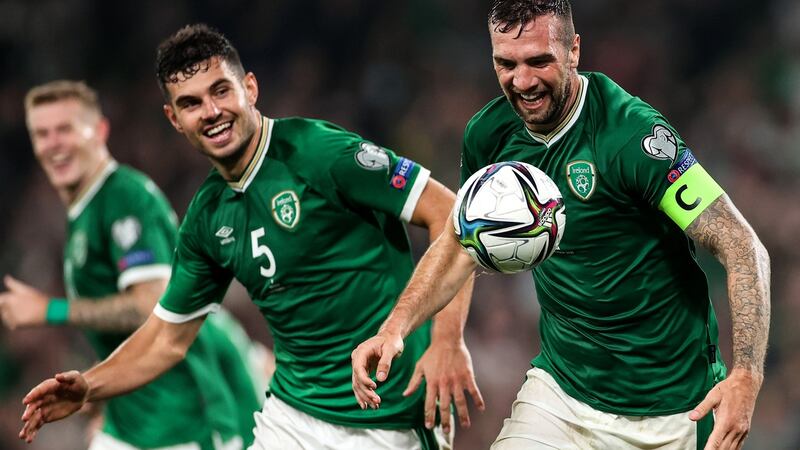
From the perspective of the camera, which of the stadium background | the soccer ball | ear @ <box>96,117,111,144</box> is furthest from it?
the stadium background

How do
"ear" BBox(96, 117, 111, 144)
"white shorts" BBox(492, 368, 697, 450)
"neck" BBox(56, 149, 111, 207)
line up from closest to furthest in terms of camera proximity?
"white shorts" BBox(492, 368, 697, 450), "neck" BBox(56, 149, 111, 207), "ear" BBox(96, 117, 111, 144)

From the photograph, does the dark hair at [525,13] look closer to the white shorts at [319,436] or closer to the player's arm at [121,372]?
the white shorts at [319,436]

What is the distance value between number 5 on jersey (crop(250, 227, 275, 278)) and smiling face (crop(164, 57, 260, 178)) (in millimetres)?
276

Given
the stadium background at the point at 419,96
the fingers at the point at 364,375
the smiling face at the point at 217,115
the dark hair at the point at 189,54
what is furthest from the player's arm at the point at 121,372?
the stadium background at the point at 419,96

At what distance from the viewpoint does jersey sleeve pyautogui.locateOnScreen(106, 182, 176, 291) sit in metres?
5.95

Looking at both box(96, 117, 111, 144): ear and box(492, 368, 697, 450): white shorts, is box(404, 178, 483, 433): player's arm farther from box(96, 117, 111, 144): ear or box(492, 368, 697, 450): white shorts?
box(96, 117, 111, 144): ear

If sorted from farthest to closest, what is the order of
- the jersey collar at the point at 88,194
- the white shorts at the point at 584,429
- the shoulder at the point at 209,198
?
the jersey collar at the point at 88,194 < the shoulder at the point at 209,198 < the white shorts at the point at 584,429

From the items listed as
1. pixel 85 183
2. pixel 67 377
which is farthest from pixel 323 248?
pixel 85 183

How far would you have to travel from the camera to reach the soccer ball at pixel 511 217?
362 centimetres

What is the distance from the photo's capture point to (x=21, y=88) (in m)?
12.1

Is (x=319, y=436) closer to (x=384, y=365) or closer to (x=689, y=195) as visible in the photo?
(x=384, y=365)

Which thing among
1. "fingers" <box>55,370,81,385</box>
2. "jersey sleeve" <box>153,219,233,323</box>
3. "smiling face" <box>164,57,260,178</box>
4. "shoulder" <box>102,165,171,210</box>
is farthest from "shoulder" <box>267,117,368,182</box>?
"shoulder" <box>102,165,171,210</box>

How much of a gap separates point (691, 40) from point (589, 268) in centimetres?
768

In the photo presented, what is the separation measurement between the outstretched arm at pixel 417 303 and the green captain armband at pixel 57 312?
266cm
